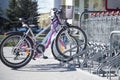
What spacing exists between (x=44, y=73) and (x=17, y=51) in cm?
103

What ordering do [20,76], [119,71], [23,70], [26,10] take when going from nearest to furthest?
[119,71], [20,76], [23,70], [26,10]

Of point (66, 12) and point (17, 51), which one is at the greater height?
point (66, 12)

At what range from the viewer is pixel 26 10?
46312 millimetres

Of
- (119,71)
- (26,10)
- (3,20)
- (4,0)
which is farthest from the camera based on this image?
(4,0)

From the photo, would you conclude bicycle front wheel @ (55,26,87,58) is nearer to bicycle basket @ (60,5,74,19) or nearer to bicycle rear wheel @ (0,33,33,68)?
bicycle basket @ (60,5,74,19)

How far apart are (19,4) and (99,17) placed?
39292mm

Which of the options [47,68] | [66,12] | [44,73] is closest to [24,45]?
[47,68]

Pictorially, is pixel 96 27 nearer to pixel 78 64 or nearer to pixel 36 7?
pixel 78 64

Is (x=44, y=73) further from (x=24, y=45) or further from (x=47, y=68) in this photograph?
(x=24, y=45)

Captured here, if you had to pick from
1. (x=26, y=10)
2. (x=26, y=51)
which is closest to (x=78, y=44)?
(x=26, y=51)

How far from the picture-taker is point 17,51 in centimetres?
904

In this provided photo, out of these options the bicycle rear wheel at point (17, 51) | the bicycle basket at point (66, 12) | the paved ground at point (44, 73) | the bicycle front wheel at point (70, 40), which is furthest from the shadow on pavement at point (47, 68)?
the bicycle basket at point (66, 12)

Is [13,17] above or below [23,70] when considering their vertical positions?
below

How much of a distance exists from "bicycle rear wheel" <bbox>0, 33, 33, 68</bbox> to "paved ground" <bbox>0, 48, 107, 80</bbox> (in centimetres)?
16
